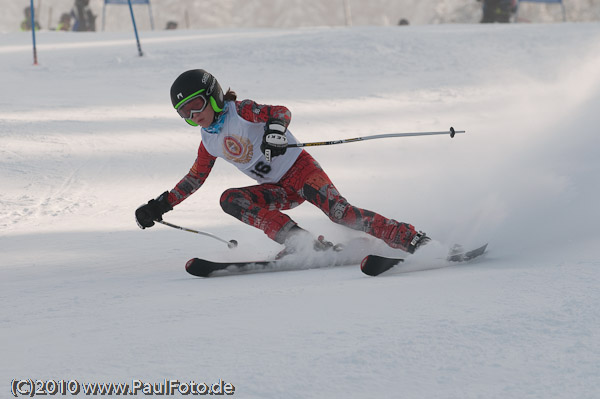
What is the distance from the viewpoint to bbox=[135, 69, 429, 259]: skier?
3609 mm

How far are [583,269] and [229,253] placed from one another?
6.72ft

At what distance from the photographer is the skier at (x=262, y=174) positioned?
3.61 meters

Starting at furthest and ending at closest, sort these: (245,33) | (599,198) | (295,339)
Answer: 1. (245,33)
2. (599,198)
3. (295,339)

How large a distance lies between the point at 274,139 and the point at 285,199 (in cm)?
57

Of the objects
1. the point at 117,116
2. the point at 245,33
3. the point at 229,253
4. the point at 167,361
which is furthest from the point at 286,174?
the point at 245,33

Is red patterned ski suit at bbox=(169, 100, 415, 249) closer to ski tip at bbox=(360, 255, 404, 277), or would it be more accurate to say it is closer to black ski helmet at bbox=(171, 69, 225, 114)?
black ski helmet at bbox=(171, 69, 225, 114)

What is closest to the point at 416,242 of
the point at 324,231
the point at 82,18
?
the point at 324,231

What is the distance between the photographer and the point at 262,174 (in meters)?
3.97

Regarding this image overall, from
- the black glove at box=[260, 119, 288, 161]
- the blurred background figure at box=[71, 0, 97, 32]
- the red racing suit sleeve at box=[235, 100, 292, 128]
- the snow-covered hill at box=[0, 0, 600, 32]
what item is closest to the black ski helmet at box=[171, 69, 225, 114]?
the red racing suit sleeve at box=[235, 100, 292, 128]

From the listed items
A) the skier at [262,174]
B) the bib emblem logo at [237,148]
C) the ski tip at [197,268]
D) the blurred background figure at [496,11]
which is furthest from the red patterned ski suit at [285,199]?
the blurred background figure at [496,11]

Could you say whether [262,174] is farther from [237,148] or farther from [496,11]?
[496,11]

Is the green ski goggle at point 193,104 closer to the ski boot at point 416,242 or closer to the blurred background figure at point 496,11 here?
the ski boot at point 416,242

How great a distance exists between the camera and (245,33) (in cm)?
1420

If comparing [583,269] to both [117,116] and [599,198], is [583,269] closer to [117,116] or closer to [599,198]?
[599,198]
